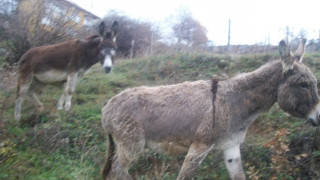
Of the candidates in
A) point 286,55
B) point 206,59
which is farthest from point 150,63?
point 286,55

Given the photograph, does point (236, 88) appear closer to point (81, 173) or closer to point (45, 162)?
point (81, 173)

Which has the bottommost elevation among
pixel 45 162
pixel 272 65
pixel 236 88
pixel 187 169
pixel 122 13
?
pixel 45 162

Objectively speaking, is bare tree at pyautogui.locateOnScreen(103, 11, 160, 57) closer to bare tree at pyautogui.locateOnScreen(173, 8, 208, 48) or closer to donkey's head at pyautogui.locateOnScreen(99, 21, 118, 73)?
bare tree at pyautogui.locateOnScreen(173, 8, 208, 48)

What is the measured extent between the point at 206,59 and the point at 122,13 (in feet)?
34.9

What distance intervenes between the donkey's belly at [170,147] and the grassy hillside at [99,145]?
0.23 m

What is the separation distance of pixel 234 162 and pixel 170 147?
0.78 meters

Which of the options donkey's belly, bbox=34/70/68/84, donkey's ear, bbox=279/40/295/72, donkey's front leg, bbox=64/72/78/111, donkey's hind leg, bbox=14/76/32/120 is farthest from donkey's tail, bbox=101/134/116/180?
donkey's hind leg, bbox=14/76/32/120

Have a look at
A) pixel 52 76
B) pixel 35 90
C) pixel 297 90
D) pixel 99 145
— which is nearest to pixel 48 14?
pixel 35 90

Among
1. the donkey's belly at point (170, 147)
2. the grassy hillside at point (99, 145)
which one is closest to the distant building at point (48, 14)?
the grassy hillside at point (99, 145)

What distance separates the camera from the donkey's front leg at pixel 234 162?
358 cm

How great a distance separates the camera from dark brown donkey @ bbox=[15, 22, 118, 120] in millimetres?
6863

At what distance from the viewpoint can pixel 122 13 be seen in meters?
17.6

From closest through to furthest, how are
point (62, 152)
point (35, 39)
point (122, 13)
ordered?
point (62, 152)
point (35, 39)
point (122, 13)

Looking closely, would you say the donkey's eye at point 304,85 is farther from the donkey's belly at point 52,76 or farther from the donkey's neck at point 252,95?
the donkey's belly at point 52,76
